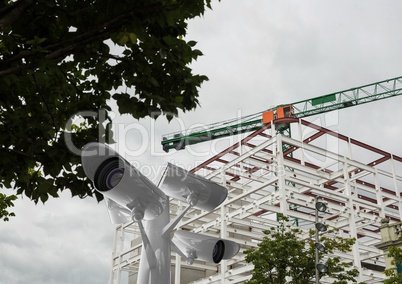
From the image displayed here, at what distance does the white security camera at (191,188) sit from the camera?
556 cm

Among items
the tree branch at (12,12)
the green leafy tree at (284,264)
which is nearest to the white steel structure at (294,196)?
the green leafy tree at (284,264)

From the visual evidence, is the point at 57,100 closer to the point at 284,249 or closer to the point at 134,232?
the point at 284,249

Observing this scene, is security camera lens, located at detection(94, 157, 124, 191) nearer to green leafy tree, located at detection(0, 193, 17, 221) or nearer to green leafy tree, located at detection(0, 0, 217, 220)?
green leafy tree, located at detection(0, 0, 217, 220)

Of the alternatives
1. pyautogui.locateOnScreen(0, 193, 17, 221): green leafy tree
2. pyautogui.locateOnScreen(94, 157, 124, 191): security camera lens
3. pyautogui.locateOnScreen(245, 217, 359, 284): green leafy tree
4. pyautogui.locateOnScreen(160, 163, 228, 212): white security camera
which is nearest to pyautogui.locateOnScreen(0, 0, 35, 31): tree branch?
pyautogui.locateOnScreen(94, 157, 124, 191): security camera lens

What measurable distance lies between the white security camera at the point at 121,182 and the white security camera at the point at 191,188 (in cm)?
19

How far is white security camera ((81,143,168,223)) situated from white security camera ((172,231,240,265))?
3.08 ft

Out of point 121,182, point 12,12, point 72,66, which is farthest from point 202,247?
point 12,12

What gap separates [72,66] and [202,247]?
9.57 ft

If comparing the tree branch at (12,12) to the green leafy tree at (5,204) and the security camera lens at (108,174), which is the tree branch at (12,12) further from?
the green leafy tree at (5,204)

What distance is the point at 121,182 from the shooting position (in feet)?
15.8

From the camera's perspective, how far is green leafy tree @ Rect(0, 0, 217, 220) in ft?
13.1

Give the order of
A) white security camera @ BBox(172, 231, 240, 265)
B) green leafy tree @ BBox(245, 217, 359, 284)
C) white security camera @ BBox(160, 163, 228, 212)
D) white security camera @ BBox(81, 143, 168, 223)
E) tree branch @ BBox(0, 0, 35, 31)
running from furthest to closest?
green leafy tree @ BBox(245, 217, 359, 284) < white security camera @ BBox(172, 231, 240, 265) < white security camera @ BBox(160, 163, 228, 212) < white security camera @ BBox(81, 143, 168, 223) < tree branch @ BBox(0, 0, 35, 31)

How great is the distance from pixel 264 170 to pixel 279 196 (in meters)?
8.78

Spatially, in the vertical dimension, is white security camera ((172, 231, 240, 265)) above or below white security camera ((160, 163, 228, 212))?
below
